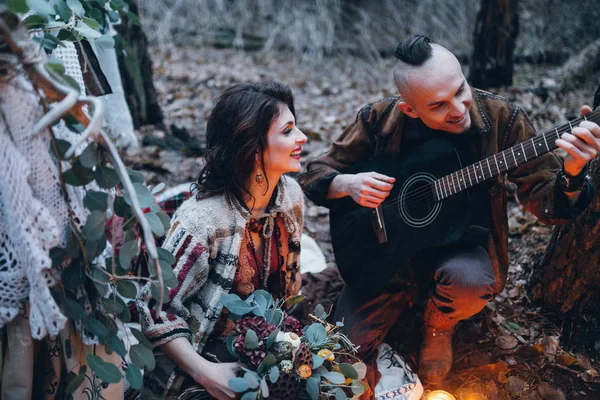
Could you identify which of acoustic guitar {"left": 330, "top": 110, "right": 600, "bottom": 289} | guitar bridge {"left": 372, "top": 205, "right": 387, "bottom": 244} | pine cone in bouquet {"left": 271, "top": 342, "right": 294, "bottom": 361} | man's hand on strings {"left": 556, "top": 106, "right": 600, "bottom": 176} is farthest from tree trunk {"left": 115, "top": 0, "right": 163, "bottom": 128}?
man's hand on strings {"left": 556, "top": 106, "right": 600, "bottom": 176}

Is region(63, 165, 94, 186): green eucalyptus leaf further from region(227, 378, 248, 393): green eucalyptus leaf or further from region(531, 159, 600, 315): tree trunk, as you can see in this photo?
region(531, 159, 600, 315): tree trunk

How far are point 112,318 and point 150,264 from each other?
0.88 ft

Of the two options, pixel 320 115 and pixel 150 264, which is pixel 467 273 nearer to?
pixel 150 264

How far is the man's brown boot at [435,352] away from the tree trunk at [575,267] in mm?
580

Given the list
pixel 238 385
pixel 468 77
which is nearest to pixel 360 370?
pixel 238 385

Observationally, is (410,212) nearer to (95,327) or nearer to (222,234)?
(222,234)

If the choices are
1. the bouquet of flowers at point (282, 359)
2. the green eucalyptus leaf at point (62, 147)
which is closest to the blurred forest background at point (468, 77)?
the bouquet of flowers at point (282, 359)

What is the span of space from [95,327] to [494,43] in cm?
451

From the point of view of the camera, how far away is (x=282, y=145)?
7.64 feet

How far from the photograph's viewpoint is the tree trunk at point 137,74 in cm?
434

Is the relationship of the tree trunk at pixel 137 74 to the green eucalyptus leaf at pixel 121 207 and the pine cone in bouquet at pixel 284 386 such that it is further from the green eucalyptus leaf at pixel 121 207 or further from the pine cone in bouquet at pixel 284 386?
the pine cone in bouquet at pixel 284 386

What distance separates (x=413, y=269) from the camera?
109 inches

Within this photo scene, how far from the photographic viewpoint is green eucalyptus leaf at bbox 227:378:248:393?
1.93m

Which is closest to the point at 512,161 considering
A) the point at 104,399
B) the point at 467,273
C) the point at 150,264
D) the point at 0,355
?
the point at 467,273
